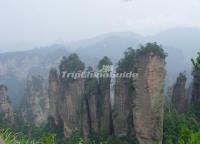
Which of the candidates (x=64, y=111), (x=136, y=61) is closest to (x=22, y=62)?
(x=64, y=111)

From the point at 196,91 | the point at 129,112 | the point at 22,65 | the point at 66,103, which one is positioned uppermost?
the point at 22,65

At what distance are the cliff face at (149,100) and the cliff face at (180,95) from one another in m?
6.34

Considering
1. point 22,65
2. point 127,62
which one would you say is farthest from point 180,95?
point 22,65

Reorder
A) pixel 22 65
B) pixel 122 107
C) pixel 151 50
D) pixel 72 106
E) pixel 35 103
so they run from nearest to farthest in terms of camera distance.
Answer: pixel 151 50 → pixel 122 107 → pixel 72 106 → pixel 35 103 → pixel 22 65

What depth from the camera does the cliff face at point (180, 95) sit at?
35094mm

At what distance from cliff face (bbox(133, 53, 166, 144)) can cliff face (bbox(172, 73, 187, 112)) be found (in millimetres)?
6340

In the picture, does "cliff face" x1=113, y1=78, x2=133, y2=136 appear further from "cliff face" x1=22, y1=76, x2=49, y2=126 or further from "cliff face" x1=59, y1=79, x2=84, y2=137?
"cliff face" x1=22, y1=76, x2=49, y2=126

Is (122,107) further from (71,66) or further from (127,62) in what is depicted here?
(71,66)

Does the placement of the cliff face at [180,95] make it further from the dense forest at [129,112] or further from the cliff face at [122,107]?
the cliff face at [122,107]

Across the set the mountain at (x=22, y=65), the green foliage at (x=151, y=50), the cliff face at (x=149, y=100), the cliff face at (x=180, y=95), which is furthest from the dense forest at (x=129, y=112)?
the mountain at (x=22, y=65)

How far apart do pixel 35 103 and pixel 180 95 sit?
33837mm

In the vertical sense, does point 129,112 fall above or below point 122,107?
below

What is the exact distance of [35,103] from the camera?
65812 mm

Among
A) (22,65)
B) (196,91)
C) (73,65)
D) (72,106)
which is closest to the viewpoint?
(196,91)
